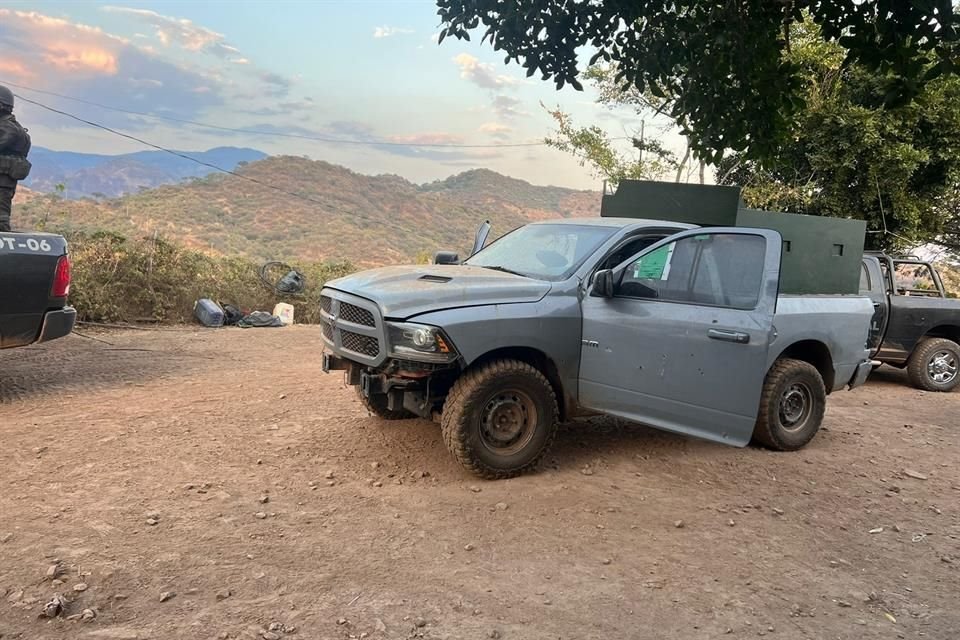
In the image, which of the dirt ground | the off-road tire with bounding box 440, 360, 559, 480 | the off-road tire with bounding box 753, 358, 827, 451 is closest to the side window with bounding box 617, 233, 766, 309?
the off-road tire with bounding box 440, 360, 559, 480

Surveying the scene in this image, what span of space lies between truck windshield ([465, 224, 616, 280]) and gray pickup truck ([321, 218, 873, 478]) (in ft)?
0.09

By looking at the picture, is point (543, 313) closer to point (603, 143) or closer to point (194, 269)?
point (194, 269)

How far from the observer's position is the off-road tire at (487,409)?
4395 millimetres

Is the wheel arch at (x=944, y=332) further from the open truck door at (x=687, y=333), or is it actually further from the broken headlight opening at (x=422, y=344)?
the broken headlight opening at (x=422, y=344)

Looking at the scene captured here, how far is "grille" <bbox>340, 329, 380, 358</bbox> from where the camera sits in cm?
448

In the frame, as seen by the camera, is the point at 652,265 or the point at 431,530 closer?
the point at 431,530

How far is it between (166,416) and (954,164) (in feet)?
44.5

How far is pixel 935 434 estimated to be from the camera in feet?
22.0

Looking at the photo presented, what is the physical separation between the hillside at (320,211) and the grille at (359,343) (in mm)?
20148

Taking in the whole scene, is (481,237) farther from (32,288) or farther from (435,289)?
(32,288)

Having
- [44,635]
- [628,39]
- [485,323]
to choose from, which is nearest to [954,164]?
[628,39]

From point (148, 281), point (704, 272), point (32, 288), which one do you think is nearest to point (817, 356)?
point (704, 272)

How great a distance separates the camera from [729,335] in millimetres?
4484

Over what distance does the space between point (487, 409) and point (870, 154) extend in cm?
1110
